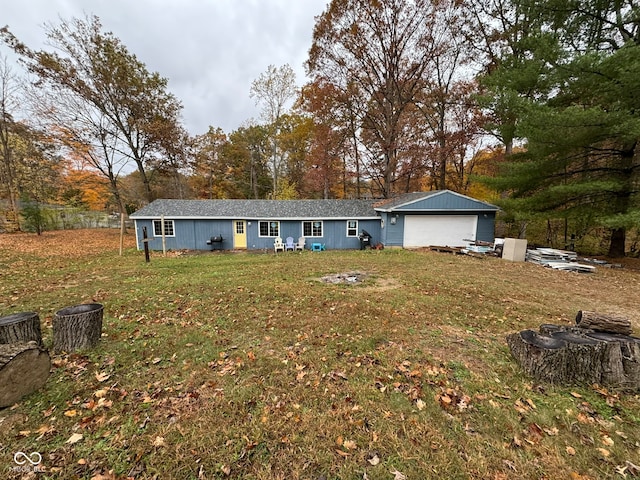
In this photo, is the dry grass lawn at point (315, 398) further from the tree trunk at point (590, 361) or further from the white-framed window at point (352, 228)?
the white-framed window at point (352, 228)

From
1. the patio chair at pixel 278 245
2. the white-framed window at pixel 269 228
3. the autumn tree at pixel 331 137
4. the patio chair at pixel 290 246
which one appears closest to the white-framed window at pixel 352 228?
the patio chair at pixel 290 246

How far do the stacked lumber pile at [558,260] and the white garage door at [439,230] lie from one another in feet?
11.1

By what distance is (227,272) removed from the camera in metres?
8.46

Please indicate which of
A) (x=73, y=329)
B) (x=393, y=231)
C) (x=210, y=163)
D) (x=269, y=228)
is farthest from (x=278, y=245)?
(x=210, y=163)

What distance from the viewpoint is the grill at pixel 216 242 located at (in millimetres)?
14617

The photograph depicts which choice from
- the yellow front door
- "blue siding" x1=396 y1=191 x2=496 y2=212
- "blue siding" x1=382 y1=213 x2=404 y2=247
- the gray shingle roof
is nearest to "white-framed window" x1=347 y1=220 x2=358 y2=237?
the gray shingle roof

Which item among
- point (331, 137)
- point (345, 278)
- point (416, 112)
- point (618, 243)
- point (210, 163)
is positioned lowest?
point (345, 278)

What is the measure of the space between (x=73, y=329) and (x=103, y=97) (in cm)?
2165

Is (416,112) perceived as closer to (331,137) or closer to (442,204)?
(331,137)

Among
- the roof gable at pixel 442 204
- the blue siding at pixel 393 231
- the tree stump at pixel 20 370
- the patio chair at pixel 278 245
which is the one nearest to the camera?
the tree stump at pixel 20 370

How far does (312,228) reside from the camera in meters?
15.3

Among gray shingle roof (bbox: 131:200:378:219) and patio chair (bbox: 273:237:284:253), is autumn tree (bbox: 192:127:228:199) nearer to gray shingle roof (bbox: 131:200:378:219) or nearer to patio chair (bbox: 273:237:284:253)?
gray shingle roof (bbox: 131:200:378:219)

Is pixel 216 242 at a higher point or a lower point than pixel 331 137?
lower

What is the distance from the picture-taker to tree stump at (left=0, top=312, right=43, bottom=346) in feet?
10.2
